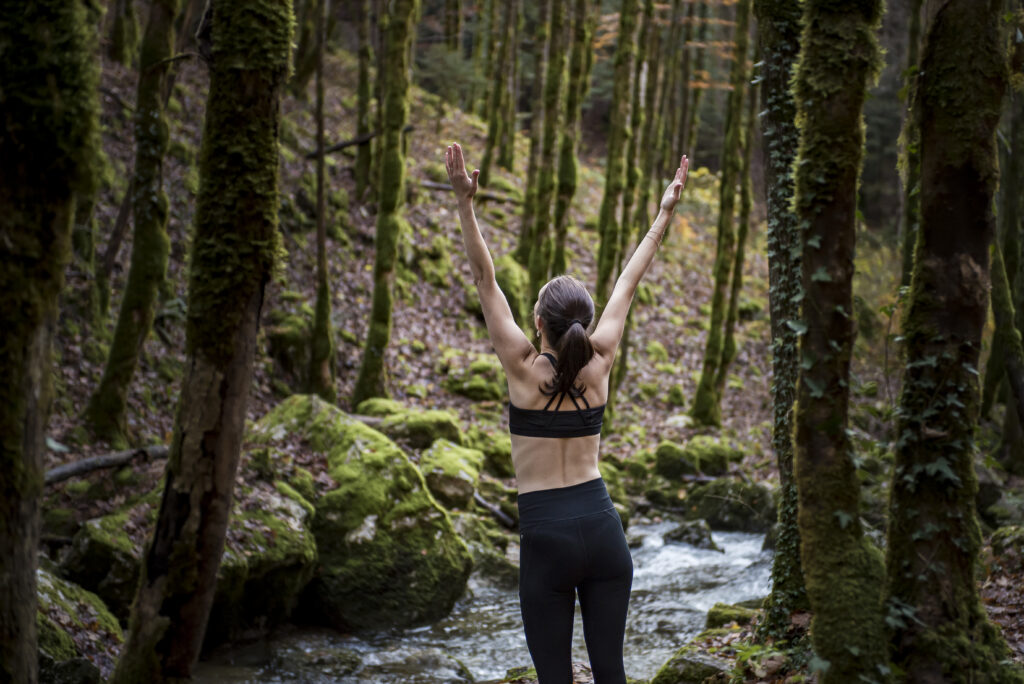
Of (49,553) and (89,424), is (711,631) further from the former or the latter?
(89,424)

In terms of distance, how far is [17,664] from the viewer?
9.60 ft

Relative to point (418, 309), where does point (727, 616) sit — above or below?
below

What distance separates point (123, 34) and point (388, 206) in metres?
9.19

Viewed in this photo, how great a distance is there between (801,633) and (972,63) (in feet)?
12.3

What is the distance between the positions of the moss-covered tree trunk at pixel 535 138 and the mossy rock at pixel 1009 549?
43.1 feet

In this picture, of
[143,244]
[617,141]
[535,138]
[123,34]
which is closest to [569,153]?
[617,141]

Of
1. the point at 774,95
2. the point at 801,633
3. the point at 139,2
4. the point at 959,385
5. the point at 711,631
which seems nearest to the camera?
the point at 959,385

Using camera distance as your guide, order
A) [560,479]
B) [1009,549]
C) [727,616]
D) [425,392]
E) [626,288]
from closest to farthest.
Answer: [560,479]
[626,288]
[1009,549]
[727,616]
[425,392]

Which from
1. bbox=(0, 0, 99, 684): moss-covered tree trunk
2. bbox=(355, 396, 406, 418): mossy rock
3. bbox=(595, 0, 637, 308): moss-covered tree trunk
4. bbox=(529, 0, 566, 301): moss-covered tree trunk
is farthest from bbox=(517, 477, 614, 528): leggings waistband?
bbox=(595, 0, 637, 308): moss-covered tree trunk

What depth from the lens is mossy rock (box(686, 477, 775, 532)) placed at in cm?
1294

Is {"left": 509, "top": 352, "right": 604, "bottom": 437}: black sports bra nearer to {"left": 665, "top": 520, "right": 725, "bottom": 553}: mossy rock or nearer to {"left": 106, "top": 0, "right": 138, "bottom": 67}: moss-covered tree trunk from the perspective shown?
{"left": 665, "top": 520, "right": 725, "bottom": 553}: mossy rock

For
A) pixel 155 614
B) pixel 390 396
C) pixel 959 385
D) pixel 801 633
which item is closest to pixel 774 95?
pixel 959 385

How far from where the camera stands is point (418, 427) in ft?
39.7

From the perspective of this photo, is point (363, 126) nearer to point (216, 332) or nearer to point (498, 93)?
point (498, 93)
